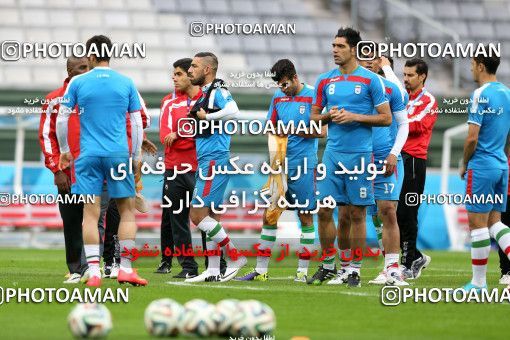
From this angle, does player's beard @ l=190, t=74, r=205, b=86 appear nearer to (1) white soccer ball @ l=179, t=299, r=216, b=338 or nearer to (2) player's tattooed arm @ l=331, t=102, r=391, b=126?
(2) player's tattooed arm @ l=331, t=102, r=391, b=126

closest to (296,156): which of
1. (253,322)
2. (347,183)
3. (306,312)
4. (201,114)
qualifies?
(201,114)

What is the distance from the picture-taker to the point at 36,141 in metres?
21.9

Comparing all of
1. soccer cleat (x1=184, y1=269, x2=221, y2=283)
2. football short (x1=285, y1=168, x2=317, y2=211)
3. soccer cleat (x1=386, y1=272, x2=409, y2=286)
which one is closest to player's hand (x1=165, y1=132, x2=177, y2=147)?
football short (x1=285, y1=168, x2=317, y2=211)

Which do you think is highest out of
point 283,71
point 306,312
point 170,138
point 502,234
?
point 283,71

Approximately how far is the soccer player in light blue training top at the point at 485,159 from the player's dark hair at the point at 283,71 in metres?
2.24

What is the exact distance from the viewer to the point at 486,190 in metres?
9.26

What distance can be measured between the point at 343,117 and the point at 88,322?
4.05 meters

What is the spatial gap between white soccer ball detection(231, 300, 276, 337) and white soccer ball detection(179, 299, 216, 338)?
0.46ft

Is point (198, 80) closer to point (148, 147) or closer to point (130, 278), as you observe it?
point (148, 147)

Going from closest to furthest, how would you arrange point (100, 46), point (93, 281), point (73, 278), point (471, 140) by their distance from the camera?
1. point (471, 140)
2. point (93, 281)
3. point (100, 46)
4. point (73, 278)

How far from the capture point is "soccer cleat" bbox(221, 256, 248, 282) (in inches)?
431

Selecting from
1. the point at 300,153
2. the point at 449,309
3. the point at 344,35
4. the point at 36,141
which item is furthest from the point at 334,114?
the point at 36,141

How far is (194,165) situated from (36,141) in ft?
35.1

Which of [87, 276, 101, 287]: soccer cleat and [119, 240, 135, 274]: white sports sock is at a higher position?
[119, 240, 135, 274]: white sports sock
